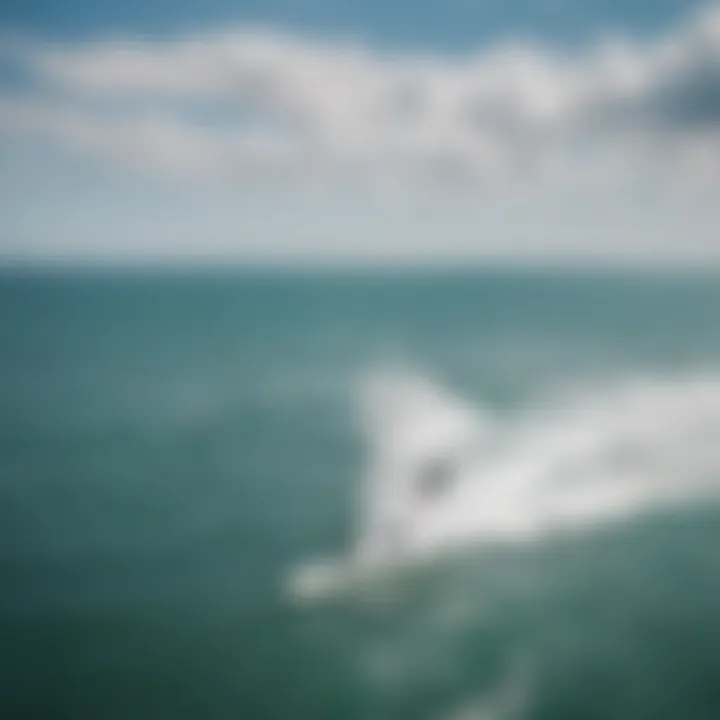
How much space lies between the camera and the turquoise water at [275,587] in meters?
7.45

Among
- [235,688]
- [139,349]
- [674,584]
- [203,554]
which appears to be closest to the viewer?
[235,688]

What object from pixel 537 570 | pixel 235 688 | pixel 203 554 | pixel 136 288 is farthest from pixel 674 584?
pixel 136 288

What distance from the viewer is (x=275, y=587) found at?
9.52 m

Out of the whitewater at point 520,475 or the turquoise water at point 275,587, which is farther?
the whitewater at point 520,475

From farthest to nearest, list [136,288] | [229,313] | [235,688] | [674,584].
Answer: [136,288]
[229,313]
[674,584]
[235,688]

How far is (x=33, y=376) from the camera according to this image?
2197 centimetres

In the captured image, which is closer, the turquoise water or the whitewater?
the turquoise water

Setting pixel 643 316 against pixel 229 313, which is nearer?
pixel 643 316

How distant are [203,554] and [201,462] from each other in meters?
3.85

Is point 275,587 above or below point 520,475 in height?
below

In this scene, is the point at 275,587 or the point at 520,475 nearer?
the point at 275,587

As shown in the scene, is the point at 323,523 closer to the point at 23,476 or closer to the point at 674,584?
the point at 674,584

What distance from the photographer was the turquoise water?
7.45 m

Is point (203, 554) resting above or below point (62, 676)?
above
